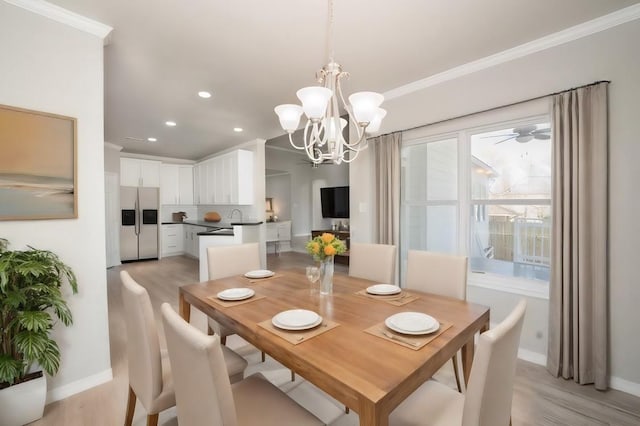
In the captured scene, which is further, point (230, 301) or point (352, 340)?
point (230, 301)

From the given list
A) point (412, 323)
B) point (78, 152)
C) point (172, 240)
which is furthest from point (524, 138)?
point (172, 240)

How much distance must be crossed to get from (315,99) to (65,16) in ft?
6.10

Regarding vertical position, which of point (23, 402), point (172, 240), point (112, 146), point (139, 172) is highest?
point (112, 146)

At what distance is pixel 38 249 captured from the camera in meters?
1.86

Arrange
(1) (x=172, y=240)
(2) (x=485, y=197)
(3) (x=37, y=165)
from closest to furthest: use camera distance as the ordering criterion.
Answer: (3) (x=37, y=165) → (2) (x=485, y=197) → (1) (x=172, y=240)

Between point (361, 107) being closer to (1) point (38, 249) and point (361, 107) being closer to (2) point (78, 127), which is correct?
(2) point (78, 127)

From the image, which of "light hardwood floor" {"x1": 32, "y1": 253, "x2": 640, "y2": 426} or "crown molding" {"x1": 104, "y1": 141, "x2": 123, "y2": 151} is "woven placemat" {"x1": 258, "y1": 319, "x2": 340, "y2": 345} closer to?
"light hardwood floor" {"x1": 32, "y1": 253, "x2": 640, "y2": 426}

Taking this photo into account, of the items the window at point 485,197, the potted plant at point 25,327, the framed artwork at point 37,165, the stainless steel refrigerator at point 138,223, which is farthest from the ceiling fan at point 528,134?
the stainless steel refrigerator at point 138,223

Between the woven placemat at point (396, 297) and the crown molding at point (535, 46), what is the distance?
2.22 m

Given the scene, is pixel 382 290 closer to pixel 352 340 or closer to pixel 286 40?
pixel 352 340

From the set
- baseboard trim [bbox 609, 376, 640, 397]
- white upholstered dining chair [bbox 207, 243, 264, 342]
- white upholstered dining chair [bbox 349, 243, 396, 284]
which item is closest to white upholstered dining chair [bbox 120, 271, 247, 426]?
white upholstered dining chair [bbox 207, 243, 264, 342]

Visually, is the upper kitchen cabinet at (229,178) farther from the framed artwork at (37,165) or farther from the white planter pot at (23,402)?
the white planter pot at (23,402)

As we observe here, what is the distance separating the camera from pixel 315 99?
1.63 metres

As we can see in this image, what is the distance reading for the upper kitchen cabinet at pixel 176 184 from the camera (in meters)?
7.24
